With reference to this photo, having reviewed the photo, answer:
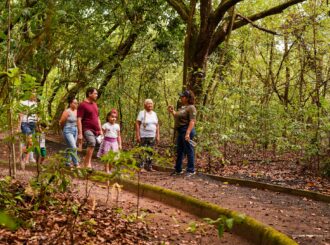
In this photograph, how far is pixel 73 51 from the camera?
1581 centimetres

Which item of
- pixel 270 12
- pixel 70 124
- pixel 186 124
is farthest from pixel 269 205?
pixel 270 12

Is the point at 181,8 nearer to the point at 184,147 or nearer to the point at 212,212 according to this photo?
the point at 184,147

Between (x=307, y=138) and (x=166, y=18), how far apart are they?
7673mm

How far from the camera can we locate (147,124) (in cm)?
1092

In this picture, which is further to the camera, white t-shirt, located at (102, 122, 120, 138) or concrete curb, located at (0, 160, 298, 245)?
white t-shirt, located at (102, 122, 120, 138)

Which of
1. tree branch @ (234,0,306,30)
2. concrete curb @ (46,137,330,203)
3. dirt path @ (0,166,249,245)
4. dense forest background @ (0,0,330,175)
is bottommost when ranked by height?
dirt path @ (0,166,249,245)

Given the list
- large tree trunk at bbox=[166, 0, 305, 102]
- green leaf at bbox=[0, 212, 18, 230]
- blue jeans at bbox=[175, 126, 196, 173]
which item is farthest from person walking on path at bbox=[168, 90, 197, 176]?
green leaf at bbox=[0, 212, 18, 230]

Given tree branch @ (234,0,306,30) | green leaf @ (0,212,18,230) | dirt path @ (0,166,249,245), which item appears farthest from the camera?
tree branch @ (234,0,306,30)

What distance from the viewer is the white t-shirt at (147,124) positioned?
1090 cm

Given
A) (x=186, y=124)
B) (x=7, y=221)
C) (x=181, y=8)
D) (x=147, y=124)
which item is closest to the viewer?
(x=7, y=221)

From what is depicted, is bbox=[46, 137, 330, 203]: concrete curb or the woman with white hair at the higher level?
the woman with white hair

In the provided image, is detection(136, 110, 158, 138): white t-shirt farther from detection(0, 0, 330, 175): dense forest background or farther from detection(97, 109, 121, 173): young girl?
detection(0, 0, 330, 175): dense forest background

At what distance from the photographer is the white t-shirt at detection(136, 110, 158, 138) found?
35.8 ft

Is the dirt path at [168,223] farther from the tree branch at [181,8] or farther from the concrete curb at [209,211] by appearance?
the tree branch at [181,8]
